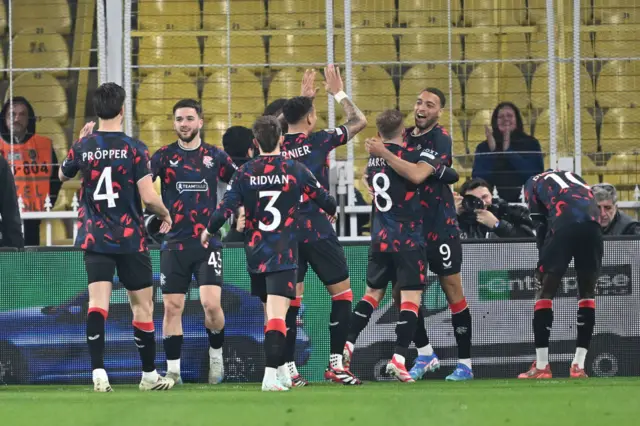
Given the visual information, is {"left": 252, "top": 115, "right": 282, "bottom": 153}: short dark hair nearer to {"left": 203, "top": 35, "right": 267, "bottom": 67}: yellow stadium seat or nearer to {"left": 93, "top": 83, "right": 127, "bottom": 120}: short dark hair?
{"left": 93, "top": 83, "right": 127, "bottom": 120}: short dark hair

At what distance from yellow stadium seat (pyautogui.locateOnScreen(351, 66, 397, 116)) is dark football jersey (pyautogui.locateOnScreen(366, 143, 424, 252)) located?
3.15 m

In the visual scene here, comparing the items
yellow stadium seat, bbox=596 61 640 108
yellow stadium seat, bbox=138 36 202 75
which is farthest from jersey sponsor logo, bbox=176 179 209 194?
yellow stadium seat, bbox=596 61 640 108

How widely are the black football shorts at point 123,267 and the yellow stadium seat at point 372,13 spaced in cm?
502

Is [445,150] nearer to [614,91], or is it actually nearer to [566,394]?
[566,394]

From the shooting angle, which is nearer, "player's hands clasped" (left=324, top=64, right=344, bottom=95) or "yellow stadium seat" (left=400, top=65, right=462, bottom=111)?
"player's hands clasped" (left=324, top=64, right=344, bottom=95)

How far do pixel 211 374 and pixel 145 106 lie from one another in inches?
140

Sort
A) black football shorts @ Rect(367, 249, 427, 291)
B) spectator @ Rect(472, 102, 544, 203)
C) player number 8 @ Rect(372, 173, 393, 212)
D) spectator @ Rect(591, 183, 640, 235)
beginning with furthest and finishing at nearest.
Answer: spectator @ Rect(472, 102, 544, 203) → spectator @ Rect(591, 183, 640, 235) → player number 8 @ Rect(372, 173, 393, 212) → black football shorts @ Rect(367, 249, 427, 291)

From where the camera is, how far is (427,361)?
9445mm

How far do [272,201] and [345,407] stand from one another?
1.74 meters

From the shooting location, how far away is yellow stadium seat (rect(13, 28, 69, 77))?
41.1 feet

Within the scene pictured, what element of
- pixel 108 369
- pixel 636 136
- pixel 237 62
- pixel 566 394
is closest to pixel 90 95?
pixel 237 62

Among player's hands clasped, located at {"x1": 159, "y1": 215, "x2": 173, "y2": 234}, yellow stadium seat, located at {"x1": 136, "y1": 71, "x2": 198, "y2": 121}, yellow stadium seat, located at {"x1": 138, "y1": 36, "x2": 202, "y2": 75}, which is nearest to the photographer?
player's hands clasped, located at {"x1": 159, "y1": 215, "x2": 173, "y2": 234}

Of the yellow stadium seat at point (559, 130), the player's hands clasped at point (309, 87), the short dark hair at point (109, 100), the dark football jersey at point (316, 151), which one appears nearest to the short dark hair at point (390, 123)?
the dark football jersey at point (316, 151)

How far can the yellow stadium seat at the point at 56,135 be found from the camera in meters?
12.0
